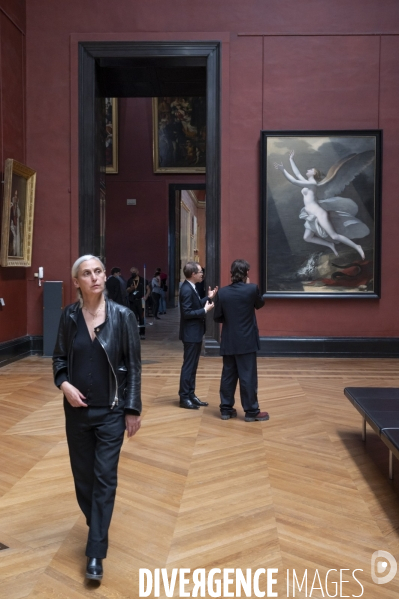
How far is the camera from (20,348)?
11.0 metres

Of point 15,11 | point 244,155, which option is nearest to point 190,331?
point 244,155

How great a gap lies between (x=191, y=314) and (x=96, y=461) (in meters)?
3.93

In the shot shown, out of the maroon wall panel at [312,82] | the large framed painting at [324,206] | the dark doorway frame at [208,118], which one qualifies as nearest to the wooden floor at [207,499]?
the large framed painting at [324,206]

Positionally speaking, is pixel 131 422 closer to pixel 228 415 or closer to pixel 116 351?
pixel 116 351

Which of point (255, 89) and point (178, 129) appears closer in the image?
point (255, 89)

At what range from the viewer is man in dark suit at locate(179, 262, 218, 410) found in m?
7.00

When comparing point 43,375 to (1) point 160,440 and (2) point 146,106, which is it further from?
(2) point 146,106

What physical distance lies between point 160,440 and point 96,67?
8.35 m

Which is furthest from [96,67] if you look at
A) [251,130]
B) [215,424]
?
[215,424]

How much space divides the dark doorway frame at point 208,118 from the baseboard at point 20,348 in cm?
186

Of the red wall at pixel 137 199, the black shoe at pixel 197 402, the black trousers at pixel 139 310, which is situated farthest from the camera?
the red wall at pixel 137 199

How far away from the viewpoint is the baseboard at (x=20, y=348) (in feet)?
33.6

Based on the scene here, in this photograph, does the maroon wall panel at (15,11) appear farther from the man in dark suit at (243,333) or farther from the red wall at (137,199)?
the red wall at (137,199)

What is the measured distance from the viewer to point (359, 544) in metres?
3.50
